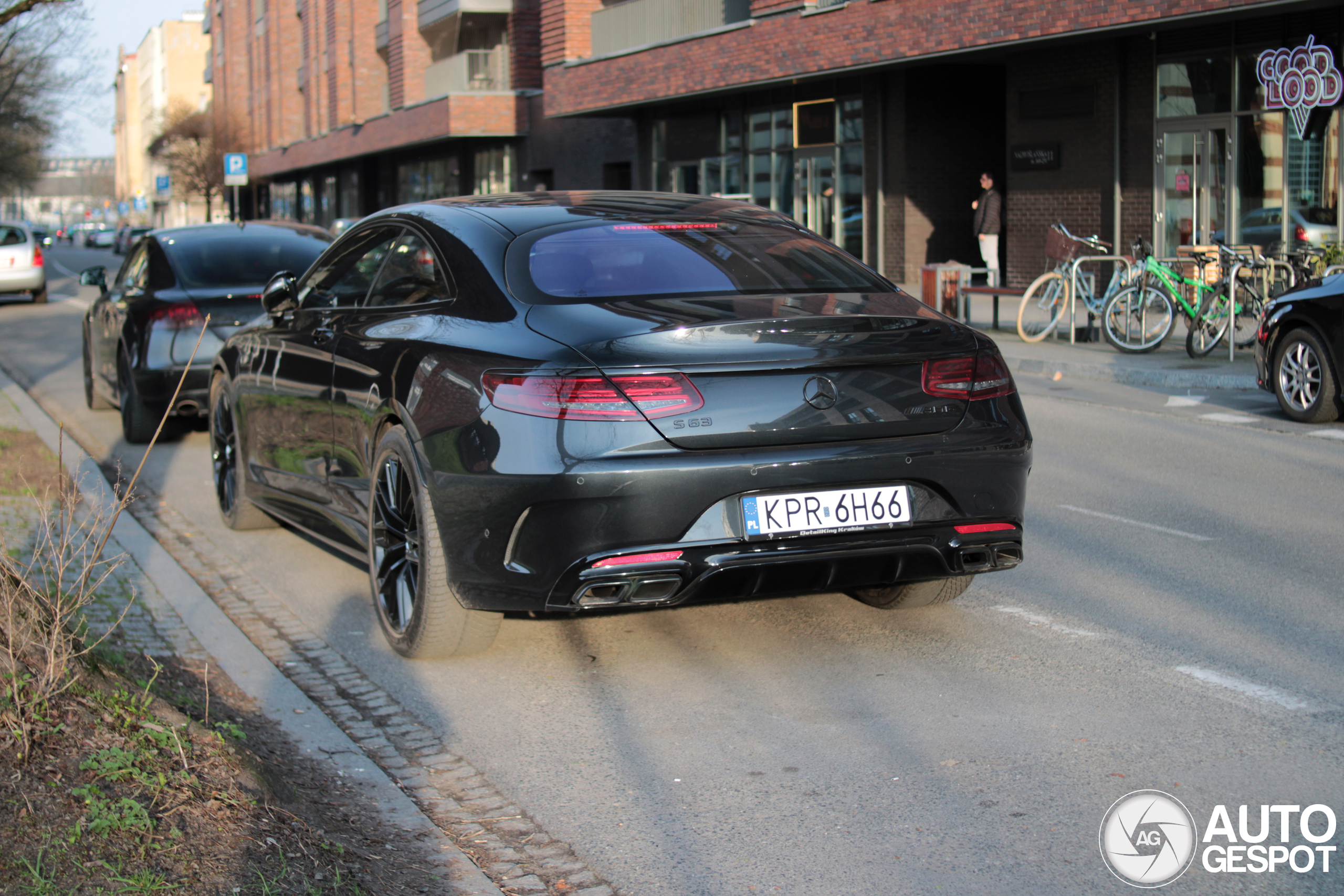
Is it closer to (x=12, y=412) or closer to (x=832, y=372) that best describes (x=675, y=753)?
(x=832, y=372)

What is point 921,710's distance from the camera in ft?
14.9

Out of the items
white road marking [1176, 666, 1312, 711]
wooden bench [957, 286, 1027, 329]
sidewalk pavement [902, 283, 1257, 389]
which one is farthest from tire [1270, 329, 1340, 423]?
white road marking [1176, 666, 1312, 711]

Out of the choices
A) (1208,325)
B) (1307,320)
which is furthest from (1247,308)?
(1307,320)

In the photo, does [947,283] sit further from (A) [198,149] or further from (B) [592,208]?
(A) [198,149]

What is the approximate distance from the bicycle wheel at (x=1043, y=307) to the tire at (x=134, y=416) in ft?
32.9

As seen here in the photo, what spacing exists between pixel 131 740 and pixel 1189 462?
7465 millimetres

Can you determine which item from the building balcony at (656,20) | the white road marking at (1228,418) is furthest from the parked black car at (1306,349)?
the building balcony at (656,20)

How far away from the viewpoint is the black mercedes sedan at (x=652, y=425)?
4383mm

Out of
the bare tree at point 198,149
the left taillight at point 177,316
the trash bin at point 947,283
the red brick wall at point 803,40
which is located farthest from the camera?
the bare tree at point 198,149

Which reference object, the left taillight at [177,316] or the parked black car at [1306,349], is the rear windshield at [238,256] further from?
the parked black car at [1306,349]

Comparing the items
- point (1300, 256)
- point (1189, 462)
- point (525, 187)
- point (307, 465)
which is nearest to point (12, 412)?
point (307, 465)

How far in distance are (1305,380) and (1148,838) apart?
8.27 metres

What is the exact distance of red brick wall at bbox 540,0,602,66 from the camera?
35.1 meters

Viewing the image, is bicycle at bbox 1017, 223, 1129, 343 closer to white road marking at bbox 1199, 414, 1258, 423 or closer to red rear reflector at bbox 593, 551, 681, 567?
white road marking at bbox 1199, 414, 1258, 423
